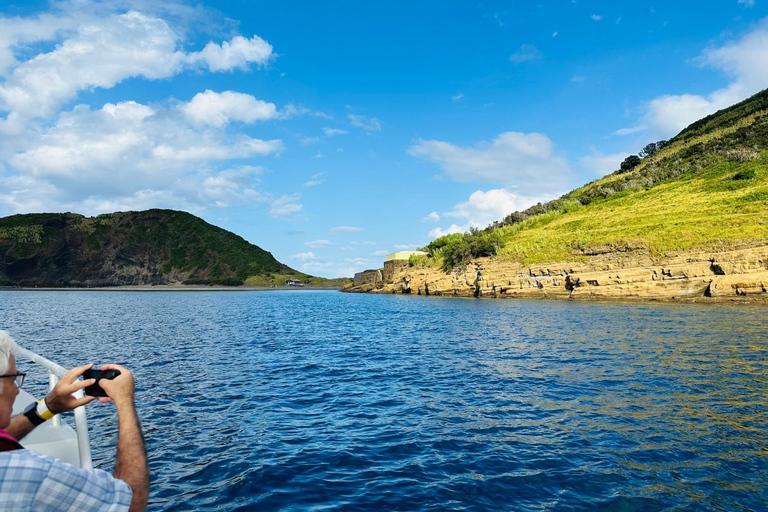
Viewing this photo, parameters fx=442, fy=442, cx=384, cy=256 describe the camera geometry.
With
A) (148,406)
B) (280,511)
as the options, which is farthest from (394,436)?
(148,406)

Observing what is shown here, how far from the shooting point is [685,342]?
23.3 metres

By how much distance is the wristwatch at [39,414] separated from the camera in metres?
3.77

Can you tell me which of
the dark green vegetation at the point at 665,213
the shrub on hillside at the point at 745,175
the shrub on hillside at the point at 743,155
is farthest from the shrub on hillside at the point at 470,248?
the shrub on hillside at the point at 743,155

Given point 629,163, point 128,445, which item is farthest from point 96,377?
point 629,163

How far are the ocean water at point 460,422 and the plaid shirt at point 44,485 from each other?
22.0 ft

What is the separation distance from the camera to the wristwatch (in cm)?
377

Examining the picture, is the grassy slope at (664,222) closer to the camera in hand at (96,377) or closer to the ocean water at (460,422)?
the ocean water at (460,422)

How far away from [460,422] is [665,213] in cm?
6382

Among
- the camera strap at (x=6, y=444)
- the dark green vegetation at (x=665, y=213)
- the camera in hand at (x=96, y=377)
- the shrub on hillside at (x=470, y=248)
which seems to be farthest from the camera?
the shrub on hillside at (x=470, y=248)

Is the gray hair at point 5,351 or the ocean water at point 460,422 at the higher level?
the gray hair at point 5,351

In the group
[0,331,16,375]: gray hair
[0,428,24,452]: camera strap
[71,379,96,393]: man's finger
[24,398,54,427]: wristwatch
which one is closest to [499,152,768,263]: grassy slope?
[71,379,96,393]: man's finger

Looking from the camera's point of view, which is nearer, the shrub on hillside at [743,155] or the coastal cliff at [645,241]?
the coastal cliff at [645,241]

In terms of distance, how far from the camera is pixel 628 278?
51281 millimetres

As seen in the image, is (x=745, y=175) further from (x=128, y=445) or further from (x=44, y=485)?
(x=44, y=485)
